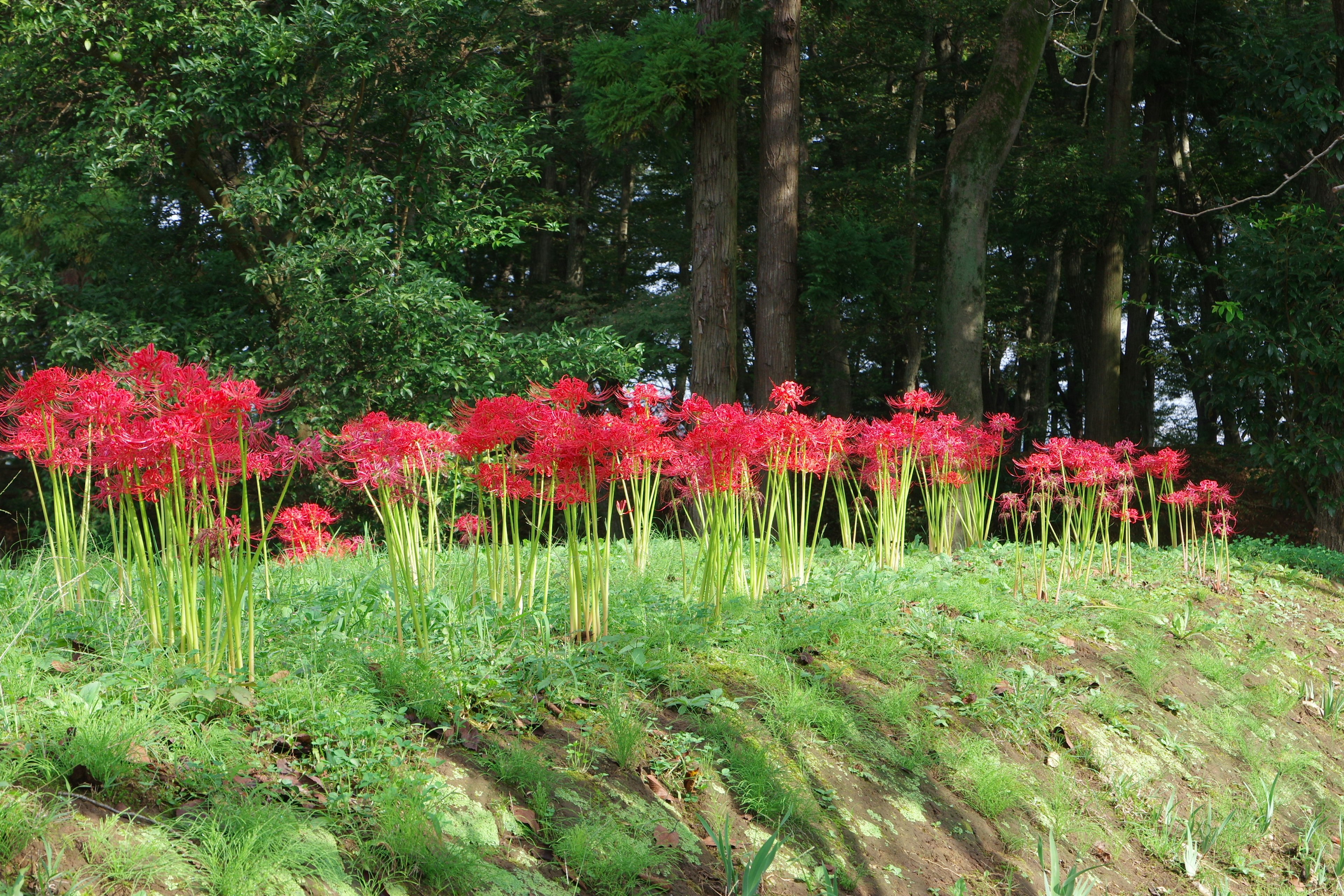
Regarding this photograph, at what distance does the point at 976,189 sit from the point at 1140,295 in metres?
7.11

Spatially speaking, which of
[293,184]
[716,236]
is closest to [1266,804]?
[716,236]

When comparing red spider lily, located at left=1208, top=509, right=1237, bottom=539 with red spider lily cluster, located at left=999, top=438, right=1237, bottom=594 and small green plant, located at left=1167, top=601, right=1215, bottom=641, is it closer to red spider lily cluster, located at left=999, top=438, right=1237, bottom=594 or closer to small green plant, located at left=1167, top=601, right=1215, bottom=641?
red spider lily cluster, located at left=999, top=438, right=1237, bottom=594

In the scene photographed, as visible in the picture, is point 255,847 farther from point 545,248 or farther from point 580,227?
point 580,227

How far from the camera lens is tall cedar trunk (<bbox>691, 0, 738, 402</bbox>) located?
9578mm

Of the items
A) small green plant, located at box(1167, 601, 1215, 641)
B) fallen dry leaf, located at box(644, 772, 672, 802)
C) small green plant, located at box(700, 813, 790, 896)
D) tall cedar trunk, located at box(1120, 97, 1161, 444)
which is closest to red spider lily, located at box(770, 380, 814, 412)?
fallen dry leaf, located at box(644, 772, 672, 802)

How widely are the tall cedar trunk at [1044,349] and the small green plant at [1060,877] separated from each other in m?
13.9

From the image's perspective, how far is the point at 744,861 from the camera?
2.71m

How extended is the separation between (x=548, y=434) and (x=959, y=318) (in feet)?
20.1

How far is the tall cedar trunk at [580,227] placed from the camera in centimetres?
1576

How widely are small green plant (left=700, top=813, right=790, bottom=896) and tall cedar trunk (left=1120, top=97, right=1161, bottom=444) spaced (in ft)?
42.6

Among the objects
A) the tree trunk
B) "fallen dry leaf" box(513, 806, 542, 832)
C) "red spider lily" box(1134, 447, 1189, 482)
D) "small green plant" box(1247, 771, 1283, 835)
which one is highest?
the tree trunk

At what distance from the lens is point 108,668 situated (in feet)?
9.61

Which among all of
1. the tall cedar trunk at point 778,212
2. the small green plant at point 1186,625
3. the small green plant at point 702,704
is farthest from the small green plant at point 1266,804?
the tall cedar trunk at point 778,212

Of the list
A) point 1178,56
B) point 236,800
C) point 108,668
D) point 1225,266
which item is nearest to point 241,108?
point 108,668
